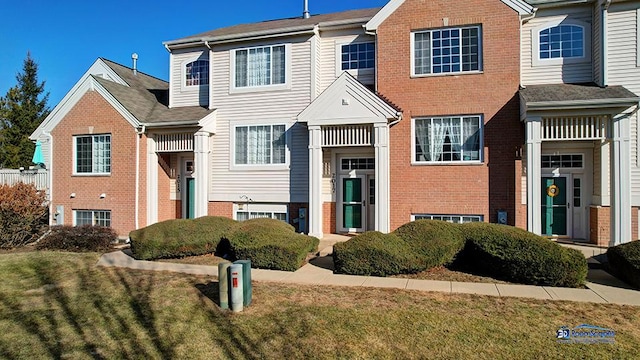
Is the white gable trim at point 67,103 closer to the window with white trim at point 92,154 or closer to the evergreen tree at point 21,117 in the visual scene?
the window with white trim at point 92,154

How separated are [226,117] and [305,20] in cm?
556

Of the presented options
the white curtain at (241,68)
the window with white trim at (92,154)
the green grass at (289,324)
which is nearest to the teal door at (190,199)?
the window with white trim at (92,154)

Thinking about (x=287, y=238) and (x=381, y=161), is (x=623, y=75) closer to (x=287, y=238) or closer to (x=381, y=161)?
(x=381, y=161)

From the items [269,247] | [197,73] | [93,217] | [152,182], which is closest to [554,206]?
[269,247]

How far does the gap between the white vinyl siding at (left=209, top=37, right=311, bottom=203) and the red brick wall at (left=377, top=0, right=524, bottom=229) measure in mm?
3129

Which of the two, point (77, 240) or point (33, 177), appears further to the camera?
point (33, 177)

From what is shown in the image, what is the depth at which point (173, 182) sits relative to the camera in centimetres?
1656

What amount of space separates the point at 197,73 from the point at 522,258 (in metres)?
14.1

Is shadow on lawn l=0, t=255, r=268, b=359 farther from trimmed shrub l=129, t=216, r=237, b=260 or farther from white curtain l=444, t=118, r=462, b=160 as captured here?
white curtain l=444, t=118, r=462, b=160

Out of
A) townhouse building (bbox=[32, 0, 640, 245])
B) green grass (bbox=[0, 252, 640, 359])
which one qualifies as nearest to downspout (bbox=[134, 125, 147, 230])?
townhouse building (bbox=[32, 0, 640, 245])

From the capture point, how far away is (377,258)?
872 cm

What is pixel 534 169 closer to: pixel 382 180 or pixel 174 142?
pixel 382 180

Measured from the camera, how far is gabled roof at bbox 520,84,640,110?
1065 centimetres

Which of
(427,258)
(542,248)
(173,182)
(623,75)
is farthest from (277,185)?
(623,75)
